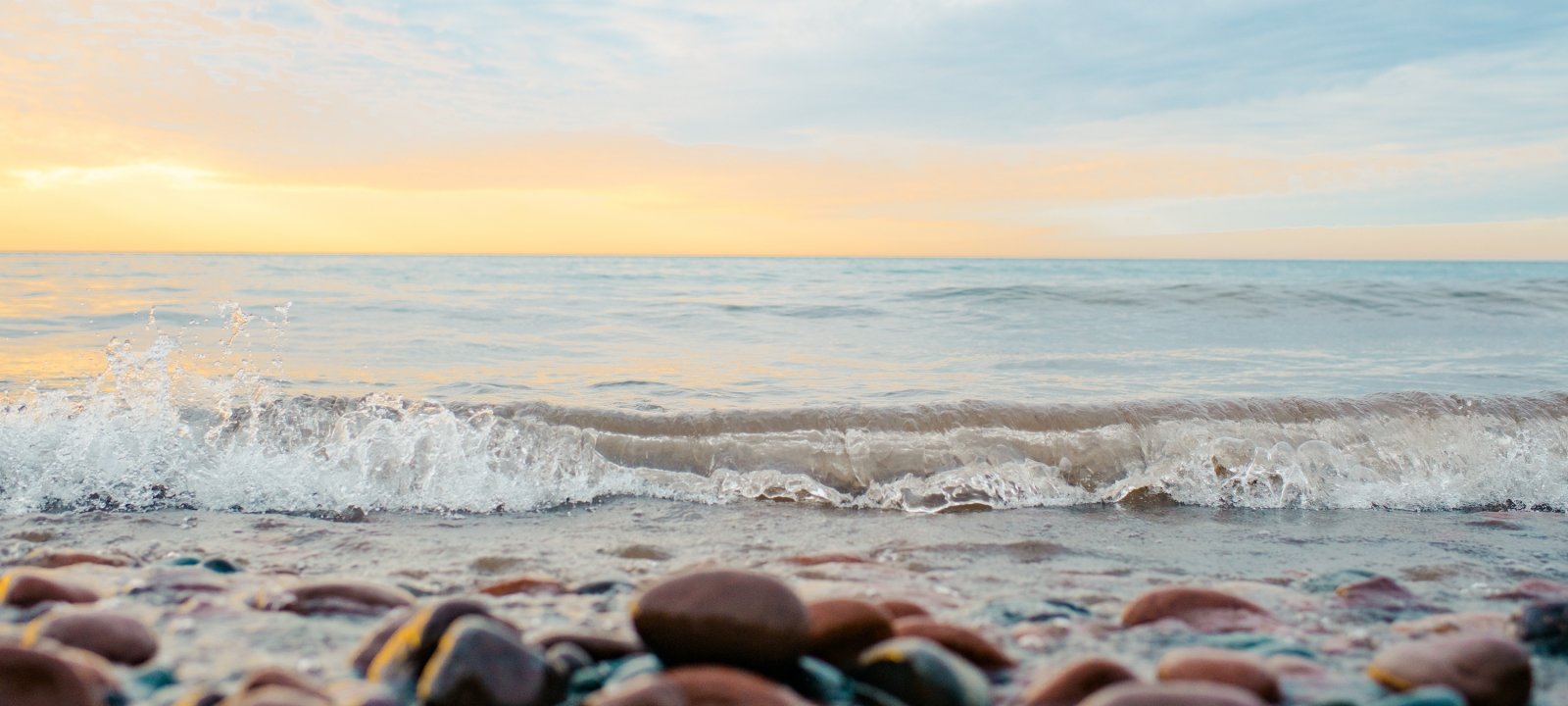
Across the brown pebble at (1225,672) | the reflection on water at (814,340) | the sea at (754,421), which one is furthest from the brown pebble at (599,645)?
the reflection on water at (814,340)

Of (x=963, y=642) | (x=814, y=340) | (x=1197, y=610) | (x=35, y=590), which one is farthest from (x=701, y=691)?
(x=814, y=340)

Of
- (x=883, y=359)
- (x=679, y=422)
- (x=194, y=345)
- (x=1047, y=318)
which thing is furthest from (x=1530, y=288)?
(x=194, y=345)

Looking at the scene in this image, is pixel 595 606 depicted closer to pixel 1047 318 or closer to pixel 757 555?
pixel 757 555

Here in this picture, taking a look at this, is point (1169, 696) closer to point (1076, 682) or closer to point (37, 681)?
point (1076, 682)

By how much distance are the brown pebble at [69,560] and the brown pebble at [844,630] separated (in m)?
2.23

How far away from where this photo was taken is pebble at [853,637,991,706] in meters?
1.69

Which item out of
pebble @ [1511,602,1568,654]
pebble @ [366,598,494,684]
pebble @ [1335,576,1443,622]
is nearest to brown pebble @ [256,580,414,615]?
pebble @ [366,598,494,684]

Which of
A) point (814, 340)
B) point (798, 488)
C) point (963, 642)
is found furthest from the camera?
point (814, 340)

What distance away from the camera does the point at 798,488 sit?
4375 millimetres

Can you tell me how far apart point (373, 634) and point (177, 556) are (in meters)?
1.35

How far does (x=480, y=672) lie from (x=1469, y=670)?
71.4 inches

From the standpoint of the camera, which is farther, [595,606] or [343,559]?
[343,559]

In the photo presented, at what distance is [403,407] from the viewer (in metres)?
4.89

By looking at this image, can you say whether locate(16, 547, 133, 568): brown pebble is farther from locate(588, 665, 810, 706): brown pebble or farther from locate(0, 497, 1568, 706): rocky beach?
locate(588, 665, 810, 706): brown pebble
